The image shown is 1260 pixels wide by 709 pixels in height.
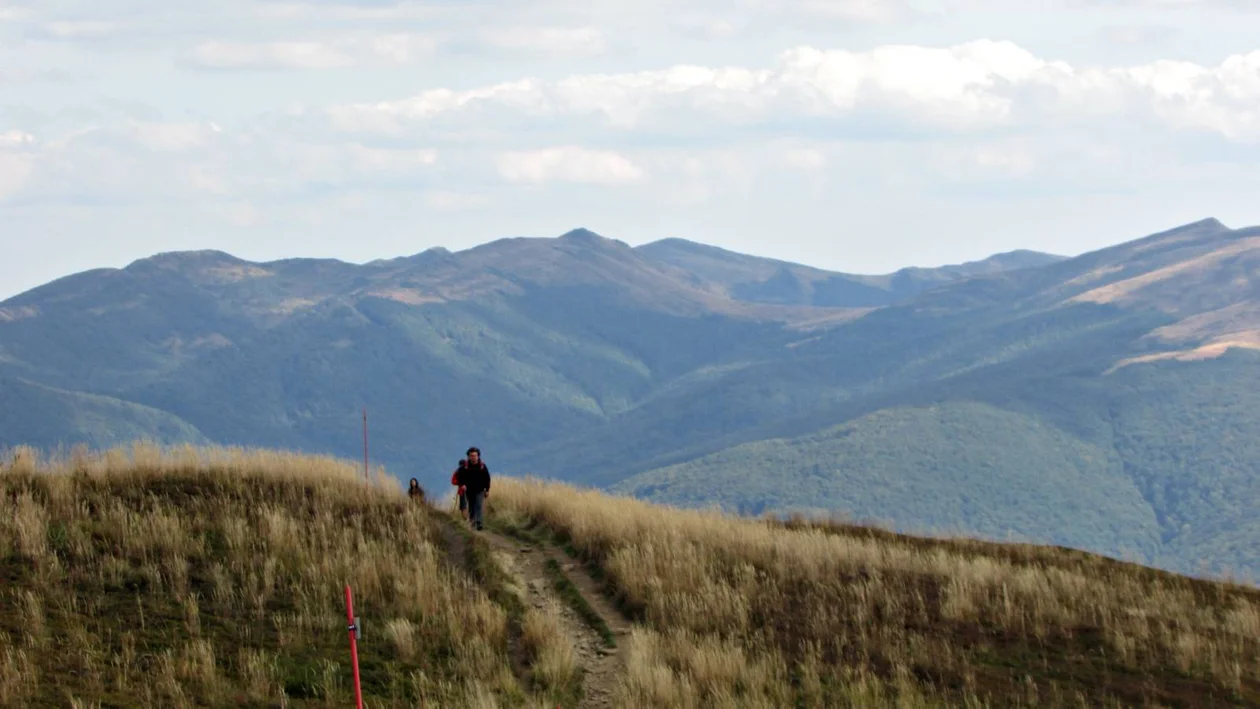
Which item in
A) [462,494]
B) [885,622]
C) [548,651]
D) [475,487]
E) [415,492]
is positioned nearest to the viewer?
[548,651]

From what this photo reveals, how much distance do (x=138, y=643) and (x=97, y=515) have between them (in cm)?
469

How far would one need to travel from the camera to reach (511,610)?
2044 centimetres

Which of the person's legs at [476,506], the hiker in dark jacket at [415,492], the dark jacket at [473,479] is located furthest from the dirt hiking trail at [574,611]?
the hiker in dark jacket at [415,492]

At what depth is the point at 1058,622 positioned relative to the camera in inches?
→ 890

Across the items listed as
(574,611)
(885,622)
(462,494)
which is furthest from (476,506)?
(885,622)

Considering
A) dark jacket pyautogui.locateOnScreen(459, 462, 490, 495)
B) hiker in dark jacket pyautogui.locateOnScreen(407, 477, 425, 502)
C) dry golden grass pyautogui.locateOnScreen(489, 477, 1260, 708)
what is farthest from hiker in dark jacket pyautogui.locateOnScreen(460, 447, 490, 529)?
dry golden grass pyautogui.locateOnScreen(489, 477, 1260, 708)

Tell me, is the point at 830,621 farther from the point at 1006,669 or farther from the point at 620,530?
the point at 620,530

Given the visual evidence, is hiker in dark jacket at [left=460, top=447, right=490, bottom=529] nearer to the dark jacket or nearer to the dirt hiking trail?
the dark jacket

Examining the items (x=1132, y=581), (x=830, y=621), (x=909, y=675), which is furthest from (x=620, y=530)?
(x=1132, y=581)

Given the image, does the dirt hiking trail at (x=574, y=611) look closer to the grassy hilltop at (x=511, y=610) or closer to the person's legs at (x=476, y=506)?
the grassy hilltop at (x=511, y=610)

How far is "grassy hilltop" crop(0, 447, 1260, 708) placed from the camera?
17562mm

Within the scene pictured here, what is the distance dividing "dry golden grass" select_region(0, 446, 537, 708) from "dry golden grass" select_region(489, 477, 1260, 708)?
2502mm

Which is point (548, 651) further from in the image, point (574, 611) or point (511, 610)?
point (574, 611)

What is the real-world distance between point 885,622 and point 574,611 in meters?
4.26
